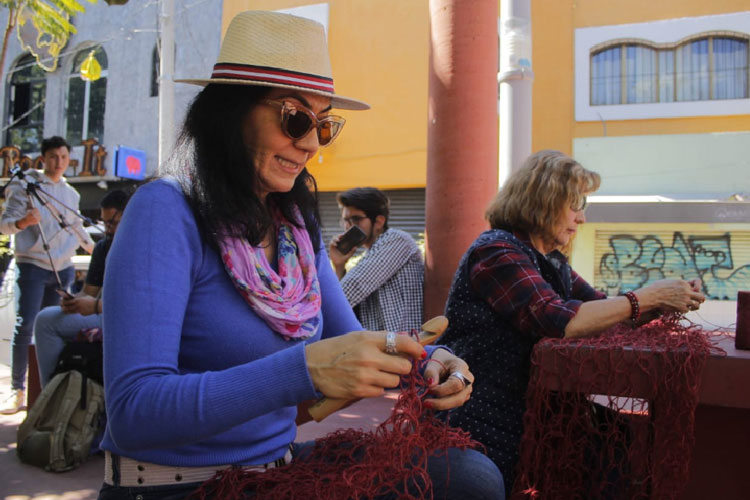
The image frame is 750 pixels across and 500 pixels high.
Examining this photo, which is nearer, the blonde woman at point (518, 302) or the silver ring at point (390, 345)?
the silver ring at point (390, 345)

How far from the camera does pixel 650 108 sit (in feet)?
37.4

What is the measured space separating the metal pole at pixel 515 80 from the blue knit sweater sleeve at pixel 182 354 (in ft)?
13.7

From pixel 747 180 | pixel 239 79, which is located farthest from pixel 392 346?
pixel 747 180

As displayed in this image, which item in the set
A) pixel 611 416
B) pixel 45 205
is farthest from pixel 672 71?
pixel 611 416

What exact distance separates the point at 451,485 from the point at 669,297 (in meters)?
1.57

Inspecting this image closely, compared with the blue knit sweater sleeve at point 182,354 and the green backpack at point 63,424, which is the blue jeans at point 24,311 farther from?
Answer: the blue knit sweater sleeve at point 182,354

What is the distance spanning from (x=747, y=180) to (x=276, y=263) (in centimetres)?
1149

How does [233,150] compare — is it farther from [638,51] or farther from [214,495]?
[638,51]

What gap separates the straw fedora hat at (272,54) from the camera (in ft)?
5.14

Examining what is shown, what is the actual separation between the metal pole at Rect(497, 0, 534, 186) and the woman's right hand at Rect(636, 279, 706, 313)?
9.13 feet

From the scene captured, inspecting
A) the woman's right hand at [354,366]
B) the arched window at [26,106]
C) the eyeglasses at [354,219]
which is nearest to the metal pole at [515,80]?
the eyeglasses at [354,219]

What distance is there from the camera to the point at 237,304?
1.45 metres

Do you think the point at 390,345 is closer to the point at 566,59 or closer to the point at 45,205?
the point at 45,205

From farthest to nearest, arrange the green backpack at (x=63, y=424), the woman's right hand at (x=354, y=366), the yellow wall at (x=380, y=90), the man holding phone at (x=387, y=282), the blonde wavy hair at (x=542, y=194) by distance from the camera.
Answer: the yellow wall at (x=380, y=90), the man holding phone at (x=387, y=282), the green backpack at (x=63, y=424), the blonde wavy hair at (x=542, y=194), the woman's right hand at (x=354, y=366)
